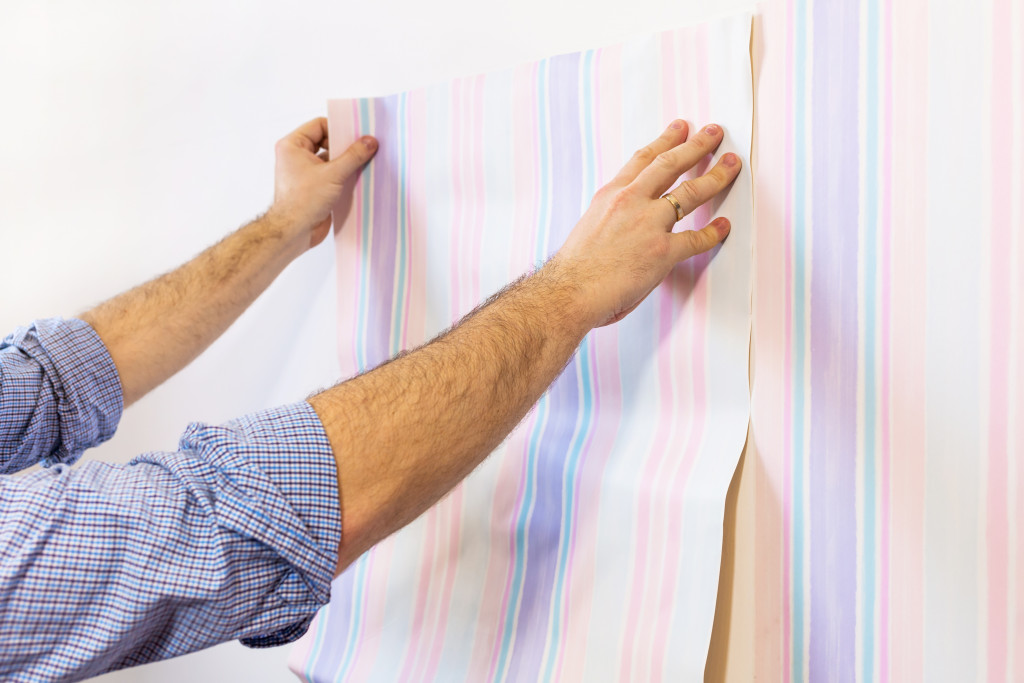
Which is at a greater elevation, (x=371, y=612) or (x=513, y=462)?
(x=513, y=462)

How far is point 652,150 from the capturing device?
0.60 metres

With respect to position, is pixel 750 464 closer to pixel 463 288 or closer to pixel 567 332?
pixel 567 332

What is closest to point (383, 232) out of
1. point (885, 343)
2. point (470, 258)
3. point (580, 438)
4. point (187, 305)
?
point (470, 258)

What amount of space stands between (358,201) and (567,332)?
444 millimetres

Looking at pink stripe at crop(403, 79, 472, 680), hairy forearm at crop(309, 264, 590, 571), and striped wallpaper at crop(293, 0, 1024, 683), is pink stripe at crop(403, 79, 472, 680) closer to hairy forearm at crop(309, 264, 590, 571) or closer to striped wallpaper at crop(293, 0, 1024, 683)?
striped wallpaper at crop(293, 0, 1024, 683)

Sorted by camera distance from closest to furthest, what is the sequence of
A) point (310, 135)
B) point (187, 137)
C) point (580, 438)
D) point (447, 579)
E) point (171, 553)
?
point (171, 553) < point (580, 438) < point (447, 579) < point (310, 135) < point (187, 137)

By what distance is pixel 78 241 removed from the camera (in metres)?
1.22

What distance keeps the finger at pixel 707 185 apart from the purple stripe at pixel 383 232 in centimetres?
39

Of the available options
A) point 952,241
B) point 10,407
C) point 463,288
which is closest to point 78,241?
point 10,407

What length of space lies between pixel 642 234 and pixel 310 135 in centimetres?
52

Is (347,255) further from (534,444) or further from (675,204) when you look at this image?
(675,204)

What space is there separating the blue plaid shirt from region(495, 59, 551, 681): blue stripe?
0.98 ft

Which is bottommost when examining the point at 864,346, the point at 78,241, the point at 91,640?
the point at 91,640

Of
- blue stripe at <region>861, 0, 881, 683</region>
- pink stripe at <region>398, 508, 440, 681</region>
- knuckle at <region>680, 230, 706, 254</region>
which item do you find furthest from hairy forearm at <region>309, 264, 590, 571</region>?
pink stripe at <region>398, 508, 440, 681</region>
